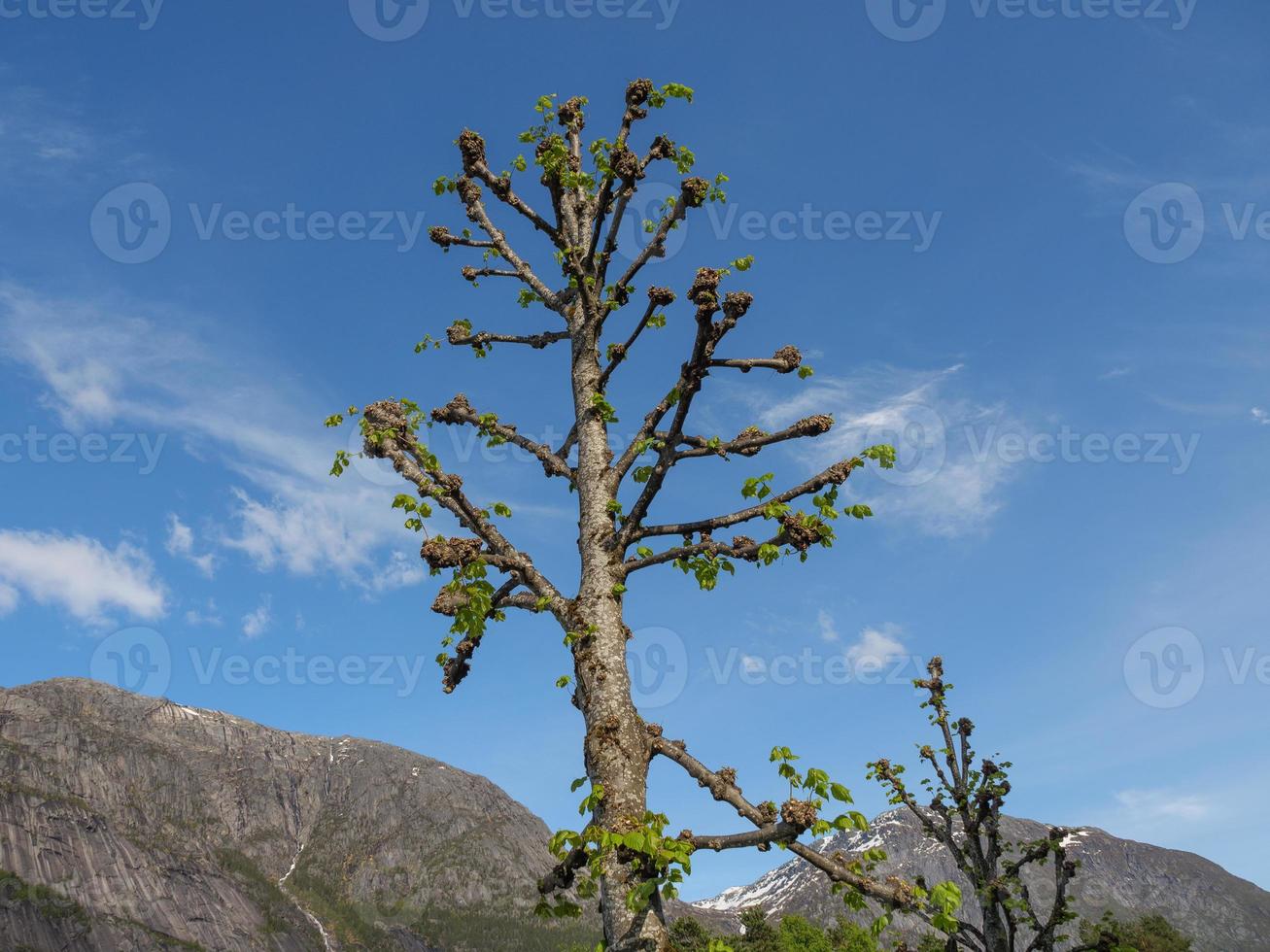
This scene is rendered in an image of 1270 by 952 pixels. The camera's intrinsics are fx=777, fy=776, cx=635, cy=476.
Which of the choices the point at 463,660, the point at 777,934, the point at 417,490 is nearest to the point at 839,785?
the point at 463,660

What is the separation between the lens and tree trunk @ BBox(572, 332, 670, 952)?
5.44 m

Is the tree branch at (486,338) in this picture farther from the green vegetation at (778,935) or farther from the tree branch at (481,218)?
the green vegetation at (778,935)

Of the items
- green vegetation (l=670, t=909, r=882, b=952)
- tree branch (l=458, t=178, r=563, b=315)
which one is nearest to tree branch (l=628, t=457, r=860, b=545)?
tree branch (l=458, t=178, r=563, b=315)

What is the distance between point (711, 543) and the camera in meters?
7.16

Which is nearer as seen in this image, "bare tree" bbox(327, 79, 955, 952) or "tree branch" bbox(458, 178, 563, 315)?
"bare tree" bbox(327, 79, 955, 952)

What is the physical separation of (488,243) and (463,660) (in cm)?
535

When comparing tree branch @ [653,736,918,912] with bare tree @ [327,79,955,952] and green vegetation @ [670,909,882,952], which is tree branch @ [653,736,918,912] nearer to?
bare tree @ [327,79,955,952]

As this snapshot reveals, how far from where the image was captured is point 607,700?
6.23m

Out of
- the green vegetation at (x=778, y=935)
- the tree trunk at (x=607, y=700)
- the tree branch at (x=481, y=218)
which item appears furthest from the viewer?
the green vegetation at (x=778, y=935)

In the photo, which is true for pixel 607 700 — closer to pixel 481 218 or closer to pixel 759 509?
pixel 759 509

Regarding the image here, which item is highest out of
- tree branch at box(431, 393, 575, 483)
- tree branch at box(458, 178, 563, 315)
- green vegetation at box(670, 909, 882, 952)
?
tree branch at box(458, 178, 563, 315)

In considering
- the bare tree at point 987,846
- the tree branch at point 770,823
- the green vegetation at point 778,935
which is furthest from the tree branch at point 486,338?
the green vegetation at point 778,935

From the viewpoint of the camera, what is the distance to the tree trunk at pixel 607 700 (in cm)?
544

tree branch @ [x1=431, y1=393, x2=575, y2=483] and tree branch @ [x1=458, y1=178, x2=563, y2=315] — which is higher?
tree branch @ [x1=458, y1=178, x2=563, y2=315]
